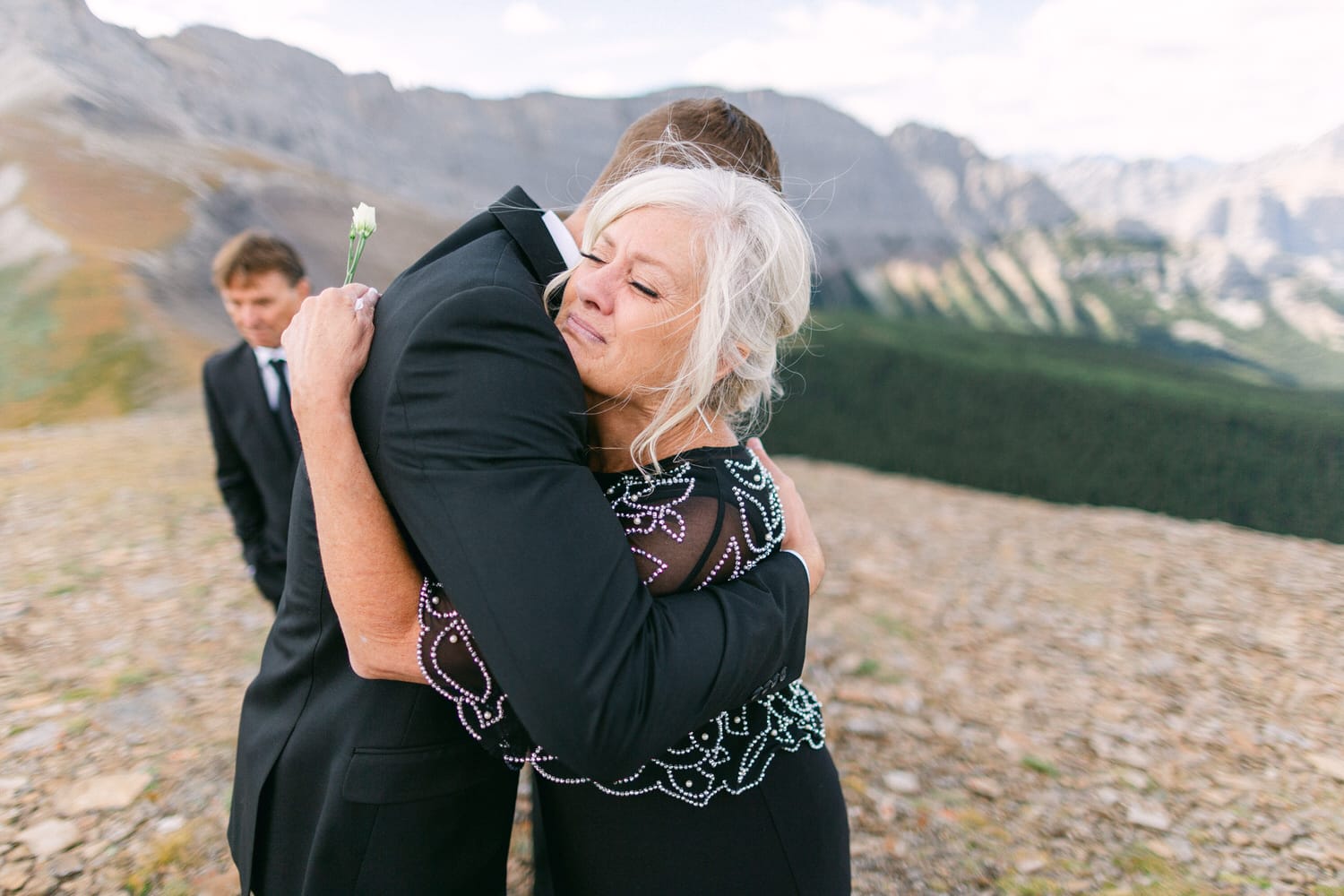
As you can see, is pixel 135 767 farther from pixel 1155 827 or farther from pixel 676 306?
pixel 1155 827

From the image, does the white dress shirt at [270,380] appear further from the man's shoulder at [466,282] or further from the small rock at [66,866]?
the man's shoulder at [466,282]

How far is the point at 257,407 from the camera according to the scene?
12.5ft

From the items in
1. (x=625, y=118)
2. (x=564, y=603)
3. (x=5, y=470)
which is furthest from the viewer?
(x=625, y=118)

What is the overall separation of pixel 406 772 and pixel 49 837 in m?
2.56

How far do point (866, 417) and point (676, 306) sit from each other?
14848mm

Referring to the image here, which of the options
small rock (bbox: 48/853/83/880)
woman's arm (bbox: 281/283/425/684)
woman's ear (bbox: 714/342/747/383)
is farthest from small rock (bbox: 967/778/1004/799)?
small rock (bbox: 48/853/83/880)

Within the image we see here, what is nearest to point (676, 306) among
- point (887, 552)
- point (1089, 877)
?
point (1089, 877)

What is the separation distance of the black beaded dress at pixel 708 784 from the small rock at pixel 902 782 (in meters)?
2.28

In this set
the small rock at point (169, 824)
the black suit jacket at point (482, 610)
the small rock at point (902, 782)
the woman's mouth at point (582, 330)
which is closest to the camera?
the black suit jacket at point (482, 610)

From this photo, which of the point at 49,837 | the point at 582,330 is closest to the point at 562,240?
the point at 582,330

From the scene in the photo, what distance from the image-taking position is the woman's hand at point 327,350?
4.26 ft

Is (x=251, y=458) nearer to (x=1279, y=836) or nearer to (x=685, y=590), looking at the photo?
(x=685, y=590)

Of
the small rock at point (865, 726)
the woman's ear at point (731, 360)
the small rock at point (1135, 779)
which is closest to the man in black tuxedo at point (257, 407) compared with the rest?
the woman's ear at point (731, 360)

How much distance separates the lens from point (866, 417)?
51.8ft
